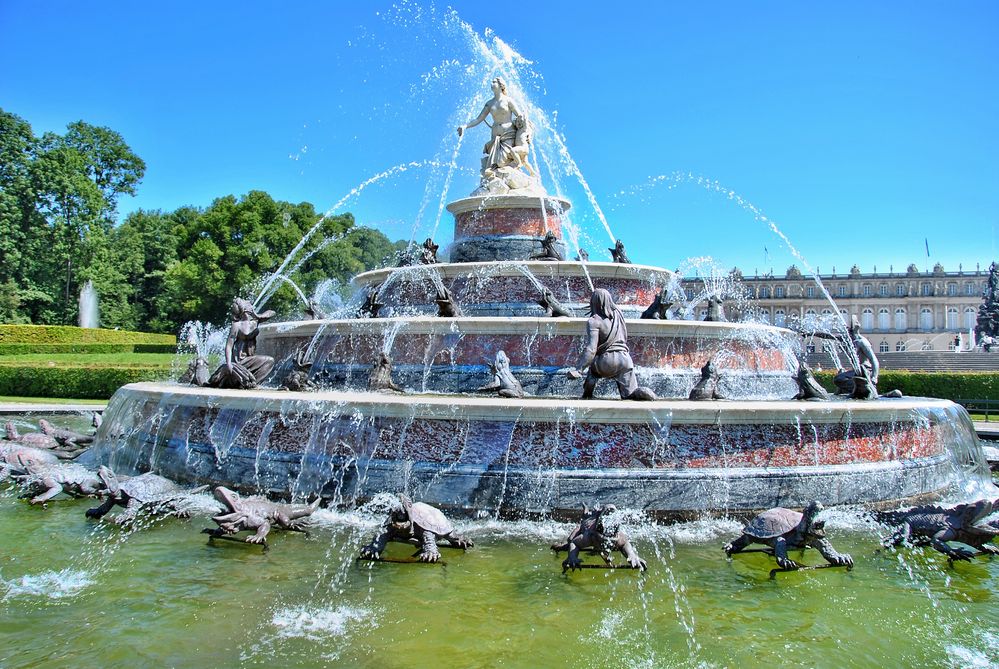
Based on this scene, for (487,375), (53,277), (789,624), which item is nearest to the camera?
(789,624)

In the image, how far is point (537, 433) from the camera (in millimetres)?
9242

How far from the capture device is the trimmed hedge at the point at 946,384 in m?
30.3

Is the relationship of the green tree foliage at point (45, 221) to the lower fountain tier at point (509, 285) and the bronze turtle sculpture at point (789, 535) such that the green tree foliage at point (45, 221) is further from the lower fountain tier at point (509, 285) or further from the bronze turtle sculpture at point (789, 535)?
the bronze turtle sculpture at point (789, 535)

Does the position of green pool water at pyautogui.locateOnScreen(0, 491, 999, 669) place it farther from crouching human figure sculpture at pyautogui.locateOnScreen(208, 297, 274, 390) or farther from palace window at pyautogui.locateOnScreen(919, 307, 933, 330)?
palace window at pyautogui.locateOnScreen(919, 307, 933, 330)

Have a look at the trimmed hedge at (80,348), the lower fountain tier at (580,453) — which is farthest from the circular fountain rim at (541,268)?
the trimmed hedge at (80,348)

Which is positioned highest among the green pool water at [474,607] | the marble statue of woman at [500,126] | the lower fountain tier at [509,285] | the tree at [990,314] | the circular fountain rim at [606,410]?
the marble statue of woman at [500,126]

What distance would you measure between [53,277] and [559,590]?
58.1 m

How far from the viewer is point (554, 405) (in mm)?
9086

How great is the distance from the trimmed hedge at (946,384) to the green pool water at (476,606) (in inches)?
974

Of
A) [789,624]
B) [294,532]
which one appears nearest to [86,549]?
[294,532]

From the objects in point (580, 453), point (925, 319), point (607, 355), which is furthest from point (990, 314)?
point (580, 453)

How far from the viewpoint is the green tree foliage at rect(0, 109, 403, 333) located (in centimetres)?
5159

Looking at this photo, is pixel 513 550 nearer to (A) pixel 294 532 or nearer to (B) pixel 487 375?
(A) pixel 294 532

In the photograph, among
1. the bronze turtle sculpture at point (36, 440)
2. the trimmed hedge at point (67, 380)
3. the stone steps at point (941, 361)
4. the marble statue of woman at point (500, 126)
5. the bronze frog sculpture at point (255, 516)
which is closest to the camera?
the bronze frog sculpture at point (255, 516)
